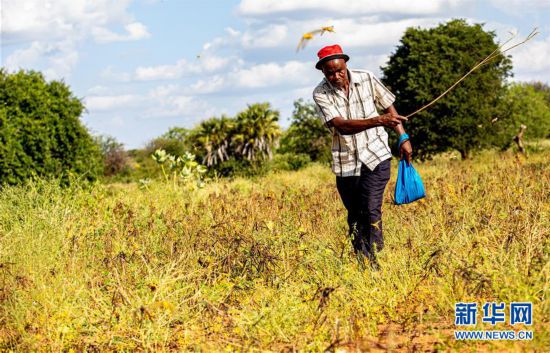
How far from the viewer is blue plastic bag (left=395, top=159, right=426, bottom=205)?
6292 millimetres

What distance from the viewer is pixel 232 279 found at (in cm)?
583

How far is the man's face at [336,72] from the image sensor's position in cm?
600

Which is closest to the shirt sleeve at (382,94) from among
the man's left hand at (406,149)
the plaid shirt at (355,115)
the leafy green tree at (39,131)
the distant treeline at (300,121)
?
the plaid shirt at (355,115)

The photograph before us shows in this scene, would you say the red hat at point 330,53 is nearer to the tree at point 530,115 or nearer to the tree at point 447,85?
the tree at point 447,85

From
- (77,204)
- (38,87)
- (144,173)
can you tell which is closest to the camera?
(77,204)

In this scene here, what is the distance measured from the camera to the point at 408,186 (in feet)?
20.7

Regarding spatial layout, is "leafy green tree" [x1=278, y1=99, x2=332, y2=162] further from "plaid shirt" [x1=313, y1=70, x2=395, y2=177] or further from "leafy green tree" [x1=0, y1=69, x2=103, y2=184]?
"plaid shirt" [x1=313, y1=70, x2=395, y2=177]

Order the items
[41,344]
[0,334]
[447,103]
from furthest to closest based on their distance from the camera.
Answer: [447,103], [0,334], [41,344]

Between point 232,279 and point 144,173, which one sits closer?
point 232,279

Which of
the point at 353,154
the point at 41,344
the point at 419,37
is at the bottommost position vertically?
the point at 41,344

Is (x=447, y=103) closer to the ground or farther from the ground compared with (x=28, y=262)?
farther from the ground

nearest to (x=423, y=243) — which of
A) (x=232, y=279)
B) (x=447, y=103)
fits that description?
(x=232, y=279)

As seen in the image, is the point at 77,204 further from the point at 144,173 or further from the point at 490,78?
the point at 144,173

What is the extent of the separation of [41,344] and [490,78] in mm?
15833
